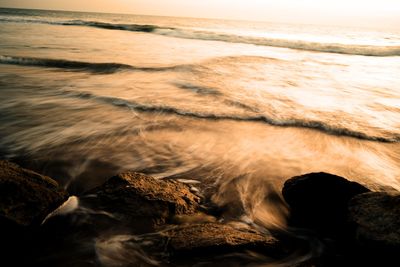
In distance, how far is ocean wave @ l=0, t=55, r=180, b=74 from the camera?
30.8ft

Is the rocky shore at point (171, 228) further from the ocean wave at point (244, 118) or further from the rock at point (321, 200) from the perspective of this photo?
the ocean wave at point (244, 118)

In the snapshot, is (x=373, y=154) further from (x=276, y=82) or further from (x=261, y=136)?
(x=276, y=82)

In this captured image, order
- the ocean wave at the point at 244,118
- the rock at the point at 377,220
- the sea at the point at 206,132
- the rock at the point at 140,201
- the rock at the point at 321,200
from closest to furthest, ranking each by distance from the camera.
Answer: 1. the rock at the point at 377,220
2. the rock at the point at 140,201
3. the rock at the point at 321,200
4. the sea at the point at 206,132
5. the ocean wave at the point at 244,118

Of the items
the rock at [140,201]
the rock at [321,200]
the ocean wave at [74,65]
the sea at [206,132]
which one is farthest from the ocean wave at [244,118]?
the ocean wave at [74,65]

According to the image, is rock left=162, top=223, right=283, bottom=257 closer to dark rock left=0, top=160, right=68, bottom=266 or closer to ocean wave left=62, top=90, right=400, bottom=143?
dark rock left=0, top=160, right=68, bottom=266

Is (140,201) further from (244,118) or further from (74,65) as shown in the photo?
(74,65)

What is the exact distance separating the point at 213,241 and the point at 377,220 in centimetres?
114

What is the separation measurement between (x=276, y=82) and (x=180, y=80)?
8.66 feet

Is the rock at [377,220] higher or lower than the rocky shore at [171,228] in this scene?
higher

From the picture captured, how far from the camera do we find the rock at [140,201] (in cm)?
246

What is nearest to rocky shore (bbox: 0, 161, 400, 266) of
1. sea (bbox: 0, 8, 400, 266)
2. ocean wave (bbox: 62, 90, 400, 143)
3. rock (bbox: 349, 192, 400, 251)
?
rock (bbox: 349, 192, 400, 251)

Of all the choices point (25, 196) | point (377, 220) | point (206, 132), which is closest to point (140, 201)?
point (25, 196)

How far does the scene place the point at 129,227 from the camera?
2396 mm

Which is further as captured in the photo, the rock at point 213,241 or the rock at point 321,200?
the rock at point 321,200
